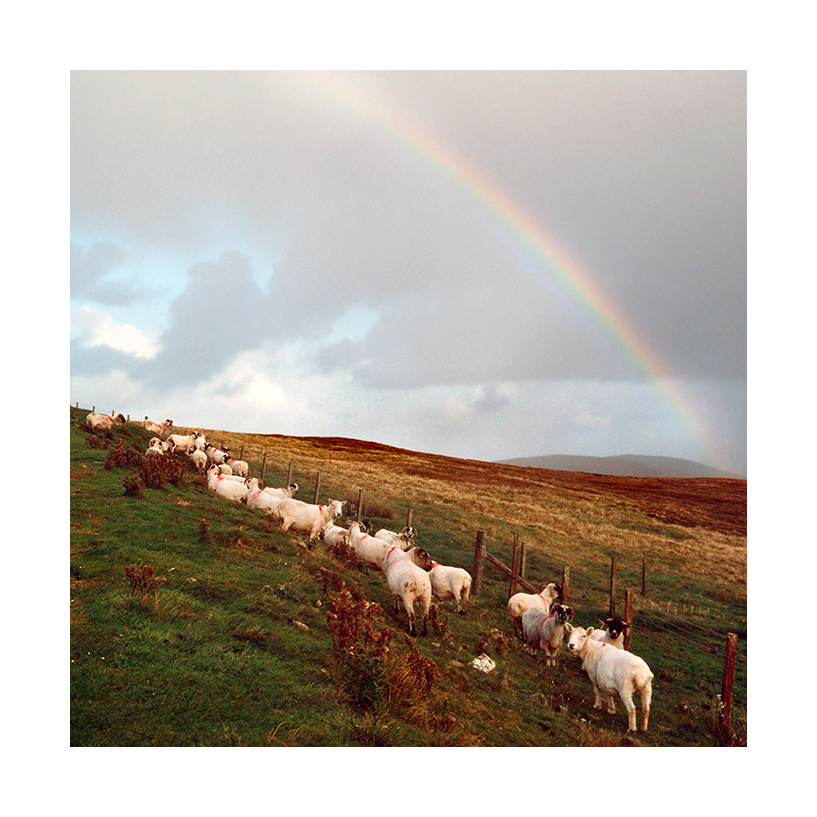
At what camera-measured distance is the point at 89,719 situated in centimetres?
637

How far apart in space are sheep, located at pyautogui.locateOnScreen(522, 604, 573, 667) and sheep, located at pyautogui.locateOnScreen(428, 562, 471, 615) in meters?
1.50

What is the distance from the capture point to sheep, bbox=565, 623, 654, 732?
7.71m

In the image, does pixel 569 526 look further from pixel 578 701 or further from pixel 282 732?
pixel 282 732

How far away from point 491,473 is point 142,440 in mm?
28463

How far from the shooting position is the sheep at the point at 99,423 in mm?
19016

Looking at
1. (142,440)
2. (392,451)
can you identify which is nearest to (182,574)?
(142,440)

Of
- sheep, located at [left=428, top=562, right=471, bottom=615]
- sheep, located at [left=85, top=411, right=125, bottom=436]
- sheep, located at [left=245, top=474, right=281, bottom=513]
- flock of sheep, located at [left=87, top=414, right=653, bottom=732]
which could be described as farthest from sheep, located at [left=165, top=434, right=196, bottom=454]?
sheep, located at [left=428, top=562, right=471, bottom=615]

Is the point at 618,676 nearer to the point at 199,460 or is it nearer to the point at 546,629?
the point at 546,629

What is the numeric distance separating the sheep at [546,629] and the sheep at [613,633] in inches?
21.1

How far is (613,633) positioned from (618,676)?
1078mm

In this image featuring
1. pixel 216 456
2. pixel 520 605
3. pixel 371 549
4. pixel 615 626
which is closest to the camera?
pixel 615 626

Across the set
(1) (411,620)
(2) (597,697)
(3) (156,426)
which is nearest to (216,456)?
(3) (156,426)

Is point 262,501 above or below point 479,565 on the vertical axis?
above

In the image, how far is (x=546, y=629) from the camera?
9.55 meters
